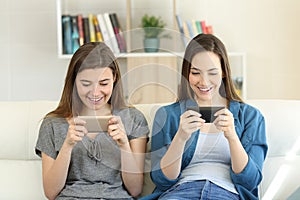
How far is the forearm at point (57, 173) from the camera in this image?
1.82 meters

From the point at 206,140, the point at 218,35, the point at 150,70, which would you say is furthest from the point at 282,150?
the point at 218,35

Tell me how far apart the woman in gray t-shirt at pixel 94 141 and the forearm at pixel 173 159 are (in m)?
0.10

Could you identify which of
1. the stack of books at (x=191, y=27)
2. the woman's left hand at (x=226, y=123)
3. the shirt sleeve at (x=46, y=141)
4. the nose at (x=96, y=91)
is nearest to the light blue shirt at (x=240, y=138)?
the woman's left hand at (x=226, y=123)

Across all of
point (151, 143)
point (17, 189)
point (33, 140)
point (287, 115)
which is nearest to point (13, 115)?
point (33, 140)

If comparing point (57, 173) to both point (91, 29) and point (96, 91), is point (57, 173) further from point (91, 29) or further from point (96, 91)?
point (91, 29)

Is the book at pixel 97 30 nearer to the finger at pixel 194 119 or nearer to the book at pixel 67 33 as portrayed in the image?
the book at pixel 67 33

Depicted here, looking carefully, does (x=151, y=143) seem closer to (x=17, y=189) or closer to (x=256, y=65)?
(x=17, y=189)

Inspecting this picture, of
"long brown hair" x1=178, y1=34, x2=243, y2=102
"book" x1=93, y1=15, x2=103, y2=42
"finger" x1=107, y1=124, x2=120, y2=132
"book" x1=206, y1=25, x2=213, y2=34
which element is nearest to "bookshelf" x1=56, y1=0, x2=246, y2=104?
"long brown hair" x1=178, y1=34, x2=243, y2=102

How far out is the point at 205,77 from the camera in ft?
5.88

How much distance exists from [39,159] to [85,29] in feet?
4.48

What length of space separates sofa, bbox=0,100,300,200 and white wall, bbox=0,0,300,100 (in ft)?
4.70

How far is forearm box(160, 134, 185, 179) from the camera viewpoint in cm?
176

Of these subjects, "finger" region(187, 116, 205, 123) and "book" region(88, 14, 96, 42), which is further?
"book" region(88, 14, 96, 42)

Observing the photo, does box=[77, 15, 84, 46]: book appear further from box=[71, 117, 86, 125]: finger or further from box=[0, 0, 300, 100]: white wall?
box=[71, 117, 86, 125]: finger
